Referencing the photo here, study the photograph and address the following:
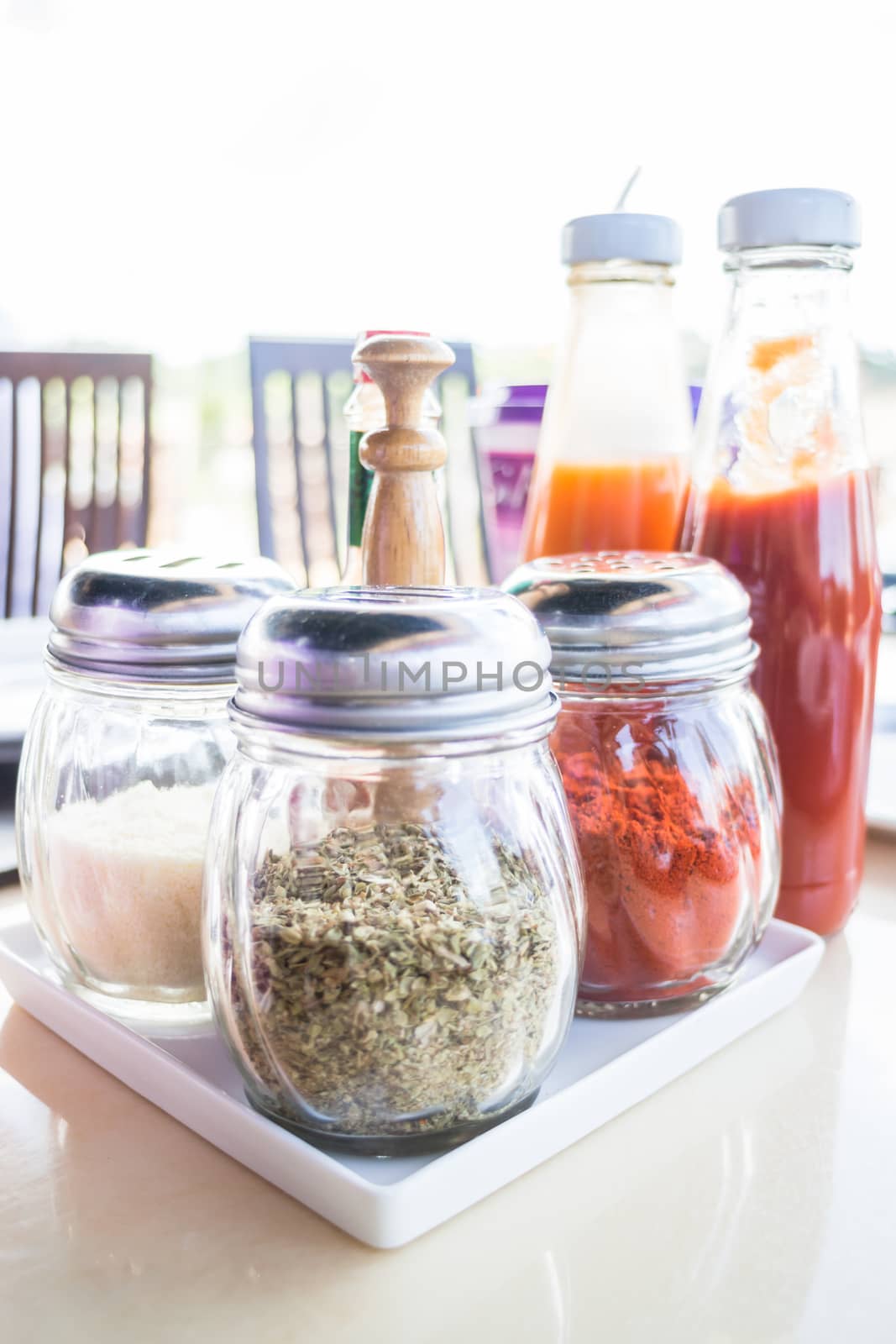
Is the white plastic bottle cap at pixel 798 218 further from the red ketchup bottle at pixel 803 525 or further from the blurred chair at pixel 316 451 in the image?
the blurred chair at pixel 316 451

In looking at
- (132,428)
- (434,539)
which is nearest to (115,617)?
(434,539)

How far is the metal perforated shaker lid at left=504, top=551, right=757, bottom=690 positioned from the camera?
1.47 ft

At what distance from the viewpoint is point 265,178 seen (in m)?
3.23

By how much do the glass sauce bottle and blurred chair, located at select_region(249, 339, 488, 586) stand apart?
80 cm

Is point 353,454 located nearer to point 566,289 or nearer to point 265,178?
point 566,289

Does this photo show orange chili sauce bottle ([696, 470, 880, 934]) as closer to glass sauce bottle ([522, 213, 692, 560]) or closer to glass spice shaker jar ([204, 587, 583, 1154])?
glass sauce bottle ([522, 213, 692, 560])

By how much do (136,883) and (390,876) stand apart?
0.14 meters

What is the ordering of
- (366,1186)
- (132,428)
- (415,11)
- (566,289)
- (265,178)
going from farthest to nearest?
1. (265,178)
2. (415,11)
3. (132,428)
4. (566,289)
5. (366,1186)

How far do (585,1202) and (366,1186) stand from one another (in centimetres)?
8

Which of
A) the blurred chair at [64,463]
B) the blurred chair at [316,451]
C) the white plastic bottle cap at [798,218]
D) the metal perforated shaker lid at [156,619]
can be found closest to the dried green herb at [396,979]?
the metal perforated shaker lid at [156,619]

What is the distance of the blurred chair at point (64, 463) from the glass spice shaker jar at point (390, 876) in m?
1.36

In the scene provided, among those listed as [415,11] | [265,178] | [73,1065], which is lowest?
[73,1065]

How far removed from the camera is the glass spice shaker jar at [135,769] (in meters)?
0.45

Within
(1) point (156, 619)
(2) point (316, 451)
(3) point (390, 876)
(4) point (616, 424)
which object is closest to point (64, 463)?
(2) point (316, 451)
